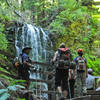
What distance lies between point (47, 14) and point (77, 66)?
14.0 meters

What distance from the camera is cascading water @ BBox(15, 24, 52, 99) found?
49.1 feet

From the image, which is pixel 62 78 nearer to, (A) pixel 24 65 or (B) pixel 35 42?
(A) pixel 24 65

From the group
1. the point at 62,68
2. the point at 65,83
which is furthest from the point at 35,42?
the point at 62,68

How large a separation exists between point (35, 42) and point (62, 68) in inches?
381

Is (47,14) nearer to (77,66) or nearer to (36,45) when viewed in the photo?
(36,45)

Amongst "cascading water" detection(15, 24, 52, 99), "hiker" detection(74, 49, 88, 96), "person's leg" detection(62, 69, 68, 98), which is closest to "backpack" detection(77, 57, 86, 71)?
"hiker" detection(74, 49, 88, 96)

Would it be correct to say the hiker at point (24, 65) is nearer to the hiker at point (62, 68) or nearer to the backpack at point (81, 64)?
the hiker at point (62, 68)

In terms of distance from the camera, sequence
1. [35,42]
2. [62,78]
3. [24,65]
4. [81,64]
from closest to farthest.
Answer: [62,78]
[24,65]
[81,64]
[35,42]

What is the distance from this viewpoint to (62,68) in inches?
249

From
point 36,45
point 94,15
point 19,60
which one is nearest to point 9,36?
point 36,45

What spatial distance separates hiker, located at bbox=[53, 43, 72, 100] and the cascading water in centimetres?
820

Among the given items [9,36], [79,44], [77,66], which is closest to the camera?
[77,66]

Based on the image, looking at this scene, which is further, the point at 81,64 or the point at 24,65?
the point at 81,64

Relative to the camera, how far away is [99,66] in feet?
55.6
